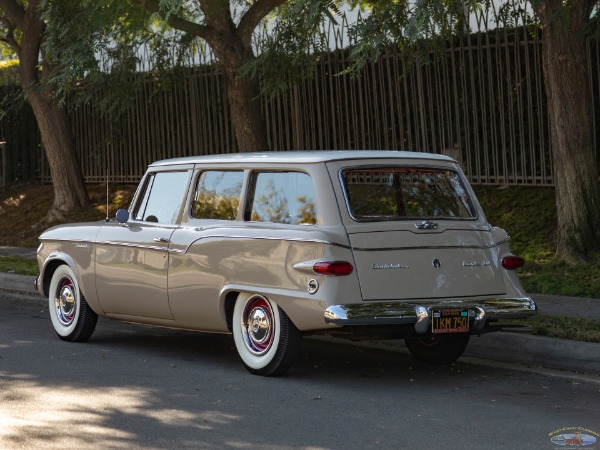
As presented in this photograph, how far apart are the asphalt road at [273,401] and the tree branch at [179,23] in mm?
6188

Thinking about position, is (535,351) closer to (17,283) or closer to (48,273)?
(48,273)

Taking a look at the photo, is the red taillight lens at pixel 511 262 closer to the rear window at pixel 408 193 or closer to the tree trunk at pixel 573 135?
the rear window at pixel 408 193

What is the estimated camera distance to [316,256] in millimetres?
8195

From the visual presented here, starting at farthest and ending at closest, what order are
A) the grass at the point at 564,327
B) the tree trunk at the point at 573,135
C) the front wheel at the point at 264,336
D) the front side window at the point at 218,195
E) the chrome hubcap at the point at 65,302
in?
1. the tree trunk at the point at 573,135
2. the chrome hubcap at the point at 65,302
3. the grass at the point at 564,327
4. the front side window at the point at 218,195
5. the front wheel at the point at 264,336

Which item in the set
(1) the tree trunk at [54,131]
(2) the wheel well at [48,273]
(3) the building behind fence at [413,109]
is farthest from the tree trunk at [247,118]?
(1) the tree trunk at [54,131]

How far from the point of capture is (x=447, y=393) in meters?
8.05

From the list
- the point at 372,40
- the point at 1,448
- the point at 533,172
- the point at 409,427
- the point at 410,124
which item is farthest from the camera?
the point at 410,124

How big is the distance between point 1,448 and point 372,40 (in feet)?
22.1

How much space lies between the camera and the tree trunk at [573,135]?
45.0 feet

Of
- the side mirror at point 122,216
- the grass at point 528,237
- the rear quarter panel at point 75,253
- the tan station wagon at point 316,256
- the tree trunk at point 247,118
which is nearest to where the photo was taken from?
the tan station wagon at point 316,256

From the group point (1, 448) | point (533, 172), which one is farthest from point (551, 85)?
point (1, 448)

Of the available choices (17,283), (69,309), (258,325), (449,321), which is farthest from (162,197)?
(17,283)

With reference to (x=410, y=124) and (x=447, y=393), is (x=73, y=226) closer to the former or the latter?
(x=447, y=393)

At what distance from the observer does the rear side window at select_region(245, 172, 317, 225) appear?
8562mm
